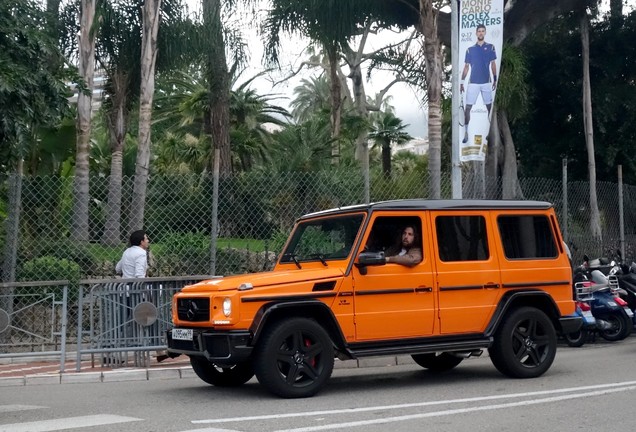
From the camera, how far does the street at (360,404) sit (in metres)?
7.88

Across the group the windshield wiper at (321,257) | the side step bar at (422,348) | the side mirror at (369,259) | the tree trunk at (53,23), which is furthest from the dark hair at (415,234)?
the tree trunk at (53,23)

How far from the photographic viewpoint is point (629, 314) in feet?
50.4

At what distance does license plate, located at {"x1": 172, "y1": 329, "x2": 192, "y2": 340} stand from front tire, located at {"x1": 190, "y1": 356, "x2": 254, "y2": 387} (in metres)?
0.52

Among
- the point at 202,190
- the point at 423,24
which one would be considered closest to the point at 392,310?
the point at 202,190

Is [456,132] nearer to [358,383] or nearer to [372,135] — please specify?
[358,383]

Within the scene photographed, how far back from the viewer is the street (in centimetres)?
788

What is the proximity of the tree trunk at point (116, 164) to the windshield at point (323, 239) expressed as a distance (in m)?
3.84

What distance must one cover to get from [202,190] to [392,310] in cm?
498

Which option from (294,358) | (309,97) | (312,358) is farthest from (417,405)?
(309,97)

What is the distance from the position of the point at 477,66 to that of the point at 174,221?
532 centimetres

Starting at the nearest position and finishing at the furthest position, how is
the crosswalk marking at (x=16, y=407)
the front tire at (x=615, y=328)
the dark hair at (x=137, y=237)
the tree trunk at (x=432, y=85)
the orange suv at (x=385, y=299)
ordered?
the crosswalk marking at (x=16, y=407), the orange suv at (x=385, y=299), the dark hair at (x=137, y=237), the front tire at (x=615, y=328), the tree trunk at (x=432, y=85)

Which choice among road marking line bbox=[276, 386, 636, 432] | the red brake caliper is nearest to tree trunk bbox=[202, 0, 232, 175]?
the red brake caliper

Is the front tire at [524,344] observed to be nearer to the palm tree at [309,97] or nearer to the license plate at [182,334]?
the license plate at [182,334]

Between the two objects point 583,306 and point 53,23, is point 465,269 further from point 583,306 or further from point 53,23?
point 53,23
